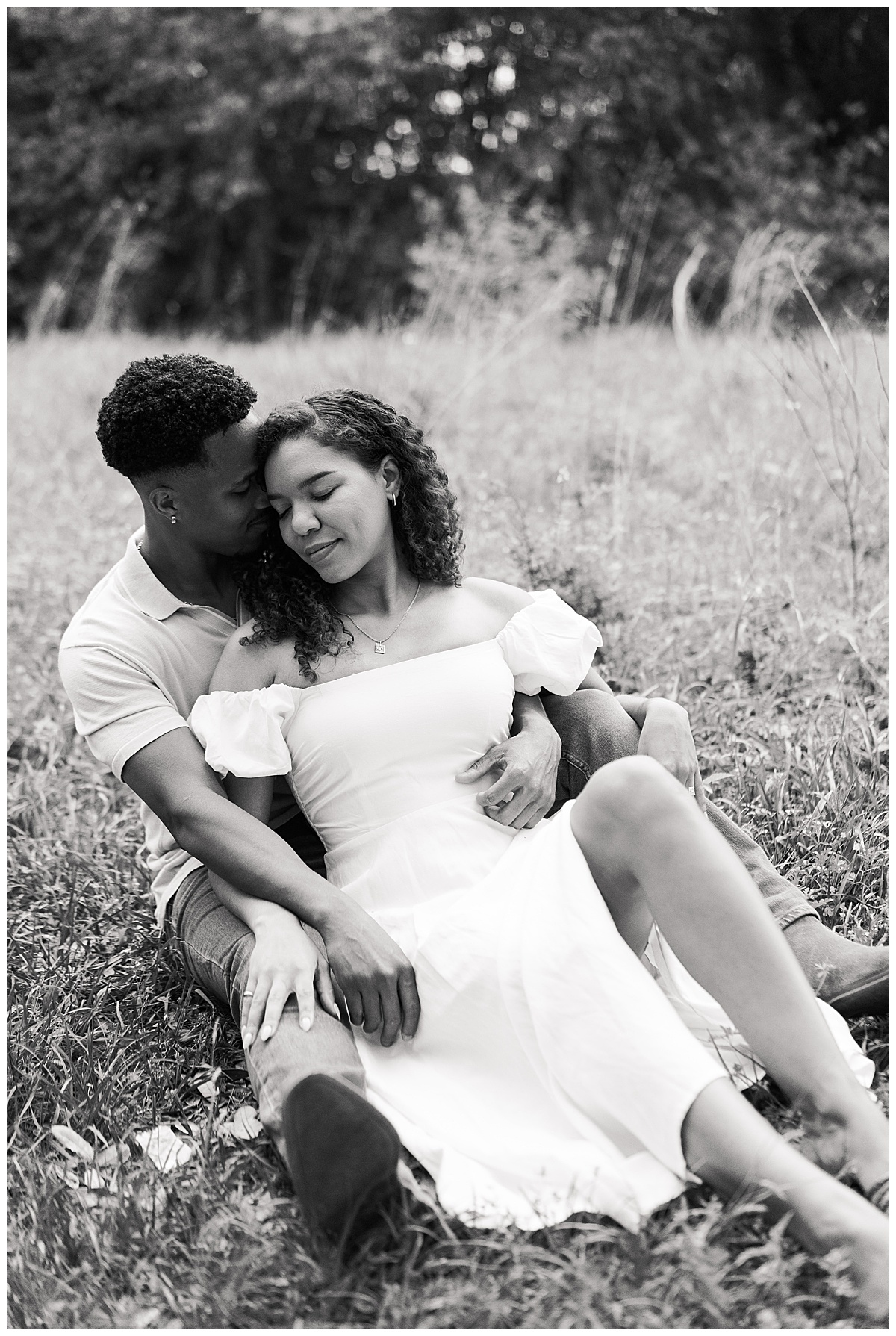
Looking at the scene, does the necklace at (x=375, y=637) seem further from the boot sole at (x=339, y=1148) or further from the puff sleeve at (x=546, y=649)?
the boot sole at (x=339, y=1148)

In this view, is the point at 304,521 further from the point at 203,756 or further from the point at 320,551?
the point at 203,756

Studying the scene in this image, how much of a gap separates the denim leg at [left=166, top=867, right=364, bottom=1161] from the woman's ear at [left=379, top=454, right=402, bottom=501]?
2.98 feet

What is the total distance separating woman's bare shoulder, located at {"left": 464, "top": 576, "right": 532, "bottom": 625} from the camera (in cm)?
267

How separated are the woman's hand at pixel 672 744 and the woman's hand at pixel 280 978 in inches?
29.6

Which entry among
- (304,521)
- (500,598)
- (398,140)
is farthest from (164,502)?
(398,140)

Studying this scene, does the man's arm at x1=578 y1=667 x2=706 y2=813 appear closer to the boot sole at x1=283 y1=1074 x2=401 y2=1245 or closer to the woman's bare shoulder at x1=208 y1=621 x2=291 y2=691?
the woman's bare shoulder at x1=208 y1=621 x2=291 y2=691

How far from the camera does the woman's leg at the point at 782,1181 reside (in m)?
1.70

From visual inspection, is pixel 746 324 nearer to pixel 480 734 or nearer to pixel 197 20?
pixel 480 734

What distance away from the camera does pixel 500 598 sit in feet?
8.84

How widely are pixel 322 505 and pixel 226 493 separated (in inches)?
8.4

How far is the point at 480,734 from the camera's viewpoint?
8.05 feet

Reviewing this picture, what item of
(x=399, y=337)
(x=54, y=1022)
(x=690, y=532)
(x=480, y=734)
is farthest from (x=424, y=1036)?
(x=399, y=337)

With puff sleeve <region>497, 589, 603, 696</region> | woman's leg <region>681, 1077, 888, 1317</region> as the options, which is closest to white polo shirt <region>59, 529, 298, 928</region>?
puff sleeve <region>497, 589, 603, 696</region>

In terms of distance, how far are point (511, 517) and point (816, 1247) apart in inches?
105
